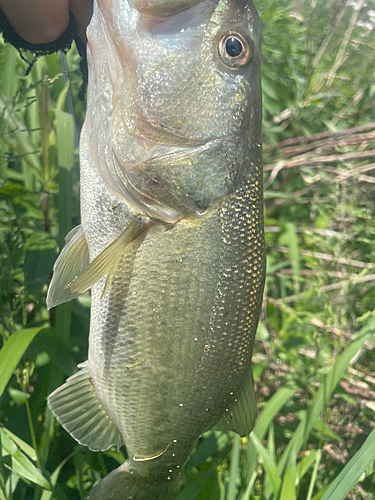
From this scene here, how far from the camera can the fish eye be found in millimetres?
1193

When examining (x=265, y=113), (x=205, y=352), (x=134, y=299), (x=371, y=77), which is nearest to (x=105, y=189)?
(x=134, y=299)

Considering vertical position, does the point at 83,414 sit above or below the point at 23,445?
above

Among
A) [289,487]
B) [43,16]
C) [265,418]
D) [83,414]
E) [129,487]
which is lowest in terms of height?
[265,418]

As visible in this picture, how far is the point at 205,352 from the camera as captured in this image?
128 cm

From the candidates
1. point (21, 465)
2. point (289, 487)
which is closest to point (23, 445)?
point (21, 465)

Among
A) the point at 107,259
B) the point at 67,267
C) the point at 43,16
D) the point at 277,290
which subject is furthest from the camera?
the point at 277,290

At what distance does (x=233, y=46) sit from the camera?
1.20 m

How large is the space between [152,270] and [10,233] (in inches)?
34.4

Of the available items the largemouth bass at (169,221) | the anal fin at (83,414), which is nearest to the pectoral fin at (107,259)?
the largemouth bass at (169,221)

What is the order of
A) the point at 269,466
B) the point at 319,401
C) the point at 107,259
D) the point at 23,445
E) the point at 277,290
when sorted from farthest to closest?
the point at 277,290 → the point at 319,401 → the point at 269,466 → the point at 23,445 → the point at 107,259

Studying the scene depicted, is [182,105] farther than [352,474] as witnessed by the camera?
No

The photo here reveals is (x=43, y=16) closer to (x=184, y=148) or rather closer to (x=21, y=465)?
(x=184, y=148)

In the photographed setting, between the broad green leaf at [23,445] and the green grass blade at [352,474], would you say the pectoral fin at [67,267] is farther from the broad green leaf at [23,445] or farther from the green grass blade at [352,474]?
the green grass blade at [352,474]

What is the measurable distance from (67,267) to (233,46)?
0.91m
